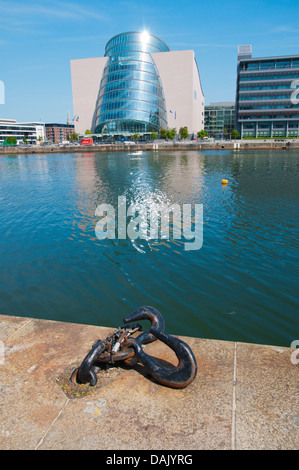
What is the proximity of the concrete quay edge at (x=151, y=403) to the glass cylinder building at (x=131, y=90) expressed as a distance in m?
99.6

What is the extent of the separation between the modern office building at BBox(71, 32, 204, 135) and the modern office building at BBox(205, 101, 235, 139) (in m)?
47.1

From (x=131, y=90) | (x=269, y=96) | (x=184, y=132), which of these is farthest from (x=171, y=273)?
(x=269, y=96)

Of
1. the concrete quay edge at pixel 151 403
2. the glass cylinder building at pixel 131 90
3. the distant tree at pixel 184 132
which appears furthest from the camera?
Answer: the distant tree at pixel 184 132

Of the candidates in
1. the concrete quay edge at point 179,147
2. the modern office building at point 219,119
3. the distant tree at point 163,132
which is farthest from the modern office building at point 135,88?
the modern office building at point 219,119

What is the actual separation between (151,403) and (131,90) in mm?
104592

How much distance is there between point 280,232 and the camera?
11.9 m

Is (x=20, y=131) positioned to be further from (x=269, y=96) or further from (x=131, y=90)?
(x=269, y=96)

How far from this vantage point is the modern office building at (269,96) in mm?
100062

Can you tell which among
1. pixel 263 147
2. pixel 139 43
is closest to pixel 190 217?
pixel 263 147

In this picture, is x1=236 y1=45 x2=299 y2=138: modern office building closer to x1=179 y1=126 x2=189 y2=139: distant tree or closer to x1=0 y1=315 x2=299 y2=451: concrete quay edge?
x1=179 y1=126 x2=189 y2=139: distant tree

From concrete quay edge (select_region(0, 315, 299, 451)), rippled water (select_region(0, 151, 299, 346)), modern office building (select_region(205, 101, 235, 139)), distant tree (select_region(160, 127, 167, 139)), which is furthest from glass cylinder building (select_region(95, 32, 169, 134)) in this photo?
concrete quay edge (select_region(0, 315, 299, 451))

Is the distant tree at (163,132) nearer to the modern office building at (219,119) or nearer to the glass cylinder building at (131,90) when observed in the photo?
the glass cylinder building at (131,90)

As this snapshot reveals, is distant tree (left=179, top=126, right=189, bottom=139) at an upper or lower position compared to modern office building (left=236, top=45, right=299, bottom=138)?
lower

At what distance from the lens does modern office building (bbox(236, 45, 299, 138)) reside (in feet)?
328
